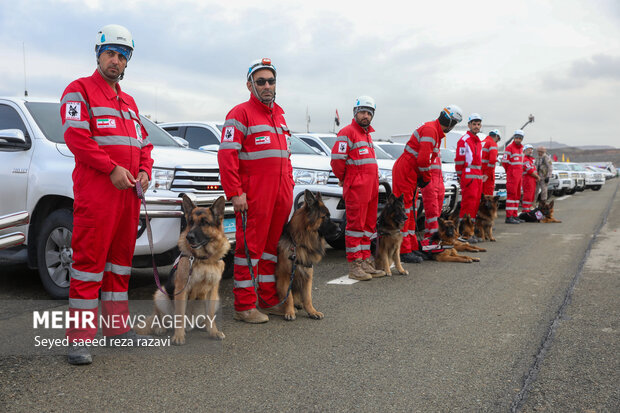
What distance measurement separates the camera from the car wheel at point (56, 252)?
16.8 ft

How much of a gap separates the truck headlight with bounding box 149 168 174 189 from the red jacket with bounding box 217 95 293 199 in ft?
3.23

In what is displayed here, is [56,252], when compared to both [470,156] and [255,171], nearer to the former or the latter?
[255,171]

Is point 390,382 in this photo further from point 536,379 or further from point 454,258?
point 454,258

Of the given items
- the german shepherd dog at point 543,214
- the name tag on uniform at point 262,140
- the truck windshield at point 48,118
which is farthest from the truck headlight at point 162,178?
the german shepherd dog at point 543,214

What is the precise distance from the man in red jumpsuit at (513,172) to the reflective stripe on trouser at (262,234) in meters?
10.7

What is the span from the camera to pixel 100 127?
12.3 feet

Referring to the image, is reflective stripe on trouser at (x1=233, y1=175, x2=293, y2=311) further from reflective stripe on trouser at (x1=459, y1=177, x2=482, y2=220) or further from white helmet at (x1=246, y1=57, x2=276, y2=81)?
reflective stripe on trouser at (x1=459, y1=177, x2=482, y2=220)

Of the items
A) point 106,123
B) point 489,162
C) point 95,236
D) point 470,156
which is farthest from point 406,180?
point 95,236

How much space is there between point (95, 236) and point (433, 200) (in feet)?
19.7

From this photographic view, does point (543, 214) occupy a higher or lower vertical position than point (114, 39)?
lower

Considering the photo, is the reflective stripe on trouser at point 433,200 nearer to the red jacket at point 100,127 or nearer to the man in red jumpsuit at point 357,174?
the man in red jumpsuit at point 357,174

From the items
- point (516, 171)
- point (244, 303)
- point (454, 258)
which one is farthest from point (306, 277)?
point (516, 171)

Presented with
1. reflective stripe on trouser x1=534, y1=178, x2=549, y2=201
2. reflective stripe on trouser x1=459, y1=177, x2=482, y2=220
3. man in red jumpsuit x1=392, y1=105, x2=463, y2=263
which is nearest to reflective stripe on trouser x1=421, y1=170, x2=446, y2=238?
man in red jumpsuit x1=392, y1=105, x2=463, y2=263

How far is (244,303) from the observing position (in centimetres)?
490
